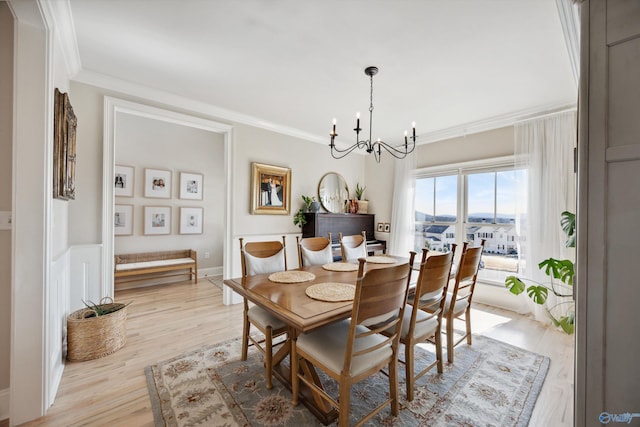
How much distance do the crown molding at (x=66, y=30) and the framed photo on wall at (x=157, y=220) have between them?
2.48m

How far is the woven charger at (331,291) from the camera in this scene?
1.64 m

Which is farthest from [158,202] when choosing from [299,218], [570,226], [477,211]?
[570,226]

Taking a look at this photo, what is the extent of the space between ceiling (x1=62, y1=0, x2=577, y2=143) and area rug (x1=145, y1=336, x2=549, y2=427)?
8.44 ft

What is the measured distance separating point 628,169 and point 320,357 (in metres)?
1.56

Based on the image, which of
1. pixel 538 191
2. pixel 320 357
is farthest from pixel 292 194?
pixel 538 191

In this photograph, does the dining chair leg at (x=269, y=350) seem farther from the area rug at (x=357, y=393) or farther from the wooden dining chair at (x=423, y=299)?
the wooden dining chair at (x=423, y=299)

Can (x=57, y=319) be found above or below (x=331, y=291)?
below

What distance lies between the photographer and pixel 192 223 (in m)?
5.00

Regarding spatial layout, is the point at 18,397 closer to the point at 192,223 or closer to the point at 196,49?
the point at 196,49

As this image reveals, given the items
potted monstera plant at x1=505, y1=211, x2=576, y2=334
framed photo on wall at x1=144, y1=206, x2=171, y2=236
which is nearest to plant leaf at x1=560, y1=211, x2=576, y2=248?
potted monstera plant at x1=505, y1=211, x2=576, y2=334

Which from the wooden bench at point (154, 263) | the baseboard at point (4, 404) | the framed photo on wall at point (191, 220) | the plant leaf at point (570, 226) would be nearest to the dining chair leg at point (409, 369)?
the plant leaf at point (570, 226)

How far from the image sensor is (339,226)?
4.41m

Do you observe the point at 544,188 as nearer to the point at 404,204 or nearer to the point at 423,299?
the point at 404,204

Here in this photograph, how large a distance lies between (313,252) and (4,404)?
2337 mm
